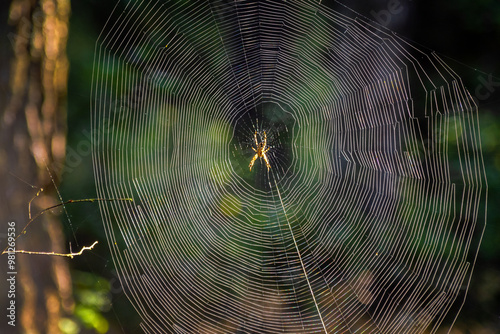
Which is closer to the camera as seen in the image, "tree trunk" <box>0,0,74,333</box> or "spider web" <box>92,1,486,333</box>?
"tree trunk" <box>0,0,74,333</box>

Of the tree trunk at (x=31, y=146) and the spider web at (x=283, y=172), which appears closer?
the tree trunk at (x=31, y=146)

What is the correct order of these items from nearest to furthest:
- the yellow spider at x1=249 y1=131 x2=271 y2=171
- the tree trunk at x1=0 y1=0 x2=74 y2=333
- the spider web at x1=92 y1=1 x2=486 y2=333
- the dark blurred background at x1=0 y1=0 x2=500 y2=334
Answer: the tree trunk at x1=0 y1=0 x2=74 y2=333 < the dark blurred background at x1=0 y1=0 x2=500 y2=334 < the spider web at x1=92 y1=1 x2=486 y2=333 < the yellow spider at x1=249 y1=131 x2=271 y2=171

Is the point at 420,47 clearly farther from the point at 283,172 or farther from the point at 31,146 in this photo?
the point at 31,146

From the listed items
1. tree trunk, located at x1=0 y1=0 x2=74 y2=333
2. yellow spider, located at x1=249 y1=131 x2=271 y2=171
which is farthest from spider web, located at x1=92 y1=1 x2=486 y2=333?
tree trunk, located at x1=0 y1=0 x2=74 y2=333

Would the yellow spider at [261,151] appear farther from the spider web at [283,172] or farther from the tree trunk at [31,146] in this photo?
the tree trunk at [31,146]

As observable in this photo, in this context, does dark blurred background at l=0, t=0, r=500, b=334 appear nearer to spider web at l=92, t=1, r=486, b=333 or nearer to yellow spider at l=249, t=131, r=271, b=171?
spider web at l=92, t=1, r=486, b=333

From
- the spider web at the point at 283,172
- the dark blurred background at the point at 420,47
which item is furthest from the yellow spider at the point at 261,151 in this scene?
the dark blurred background at the point at 420,47

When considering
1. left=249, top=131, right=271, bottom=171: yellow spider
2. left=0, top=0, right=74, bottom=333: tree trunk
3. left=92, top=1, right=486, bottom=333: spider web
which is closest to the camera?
left=0, top=0, right=74, bottom=333: tree trunk
